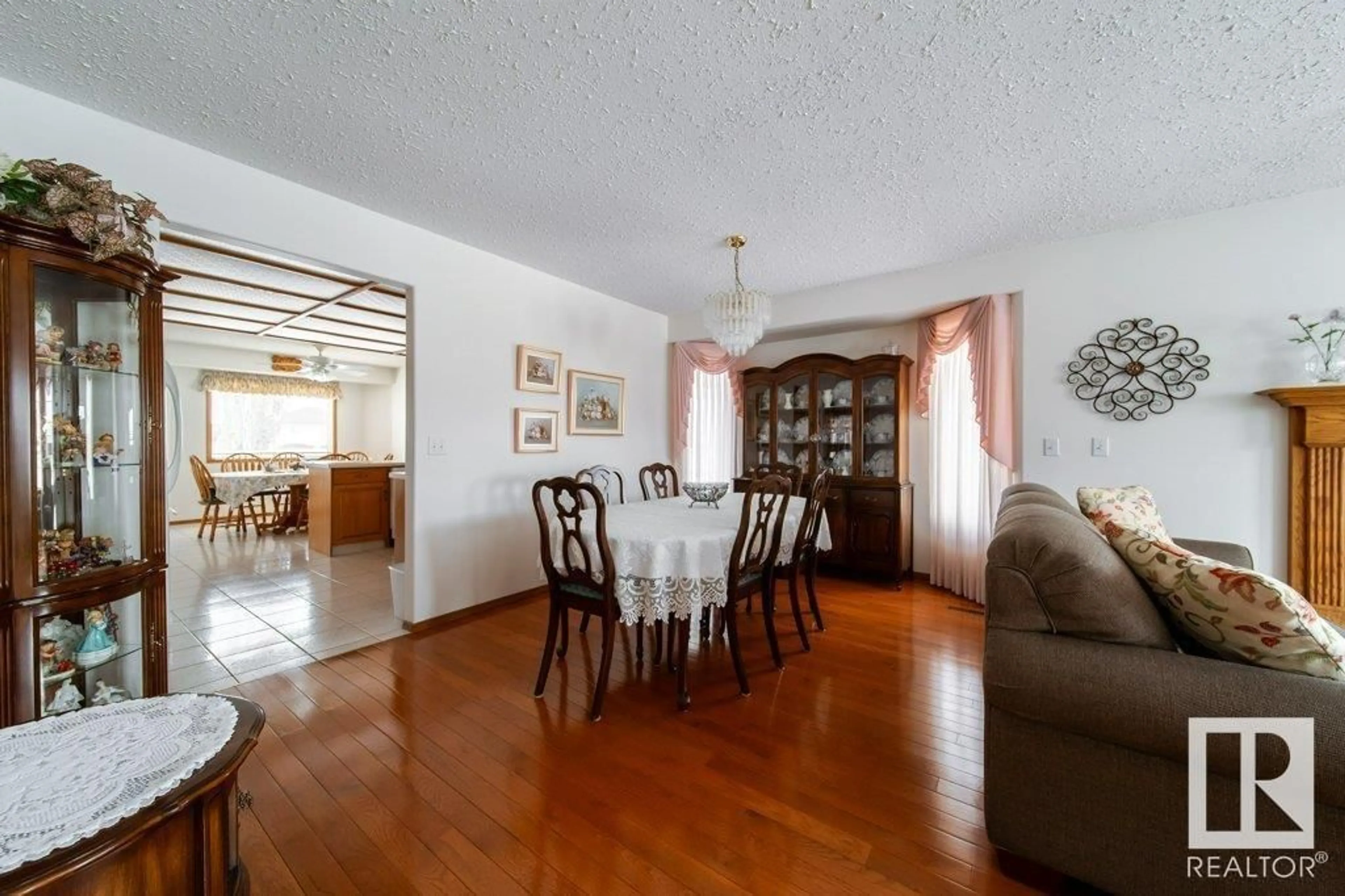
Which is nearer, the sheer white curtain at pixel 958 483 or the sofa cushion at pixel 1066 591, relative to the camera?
the sofa cushion at pixel 1066 591

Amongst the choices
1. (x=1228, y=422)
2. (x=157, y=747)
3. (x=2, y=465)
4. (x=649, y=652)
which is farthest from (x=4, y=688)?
(x=1228, y=422)

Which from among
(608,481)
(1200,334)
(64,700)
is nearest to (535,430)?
(608,481)

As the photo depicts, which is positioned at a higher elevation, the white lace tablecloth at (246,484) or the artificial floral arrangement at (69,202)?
the artificial floral arrangement at (69,202)

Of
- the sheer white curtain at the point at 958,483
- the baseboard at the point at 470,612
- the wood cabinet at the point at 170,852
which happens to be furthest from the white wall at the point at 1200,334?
the wood cabinet at the point at 170,852

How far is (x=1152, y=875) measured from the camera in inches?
45.2

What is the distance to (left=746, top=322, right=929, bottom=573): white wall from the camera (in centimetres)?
417

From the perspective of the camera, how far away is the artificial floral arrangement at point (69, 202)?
1498 millimetres

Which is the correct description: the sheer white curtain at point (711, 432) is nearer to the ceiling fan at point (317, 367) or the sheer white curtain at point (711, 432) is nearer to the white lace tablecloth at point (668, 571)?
the white lace tablecloth at point (668, 571)

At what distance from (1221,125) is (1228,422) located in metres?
1.61

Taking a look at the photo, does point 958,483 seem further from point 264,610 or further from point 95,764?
point 264,610

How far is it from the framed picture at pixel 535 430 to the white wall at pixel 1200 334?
322cm

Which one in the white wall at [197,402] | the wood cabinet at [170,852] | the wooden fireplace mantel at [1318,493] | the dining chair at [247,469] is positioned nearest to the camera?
the wood cabinet at [170,852]

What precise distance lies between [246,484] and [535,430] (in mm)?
4191

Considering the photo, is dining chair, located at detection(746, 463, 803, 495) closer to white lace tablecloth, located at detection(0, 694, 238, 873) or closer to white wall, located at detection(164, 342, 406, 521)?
white lace tablecloth, located at detection(0, 694, 238, 873)
